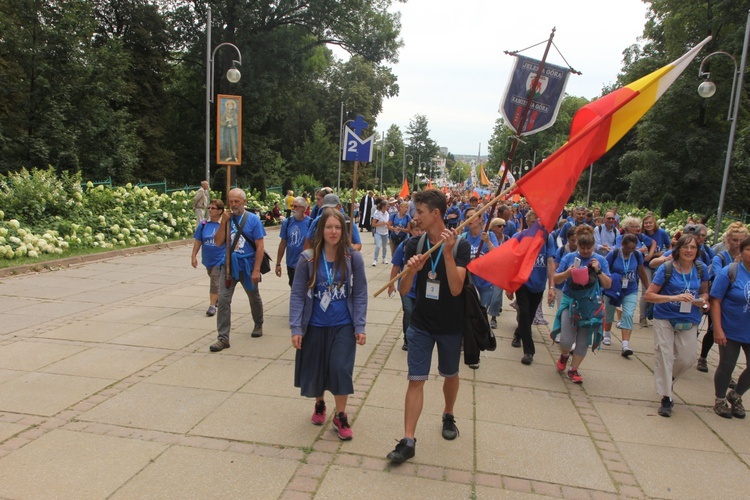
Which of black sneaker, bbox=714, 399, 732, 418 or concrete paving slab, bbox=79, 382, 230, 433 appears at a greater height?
black sneaker, bbox=714, 399, 732, 418

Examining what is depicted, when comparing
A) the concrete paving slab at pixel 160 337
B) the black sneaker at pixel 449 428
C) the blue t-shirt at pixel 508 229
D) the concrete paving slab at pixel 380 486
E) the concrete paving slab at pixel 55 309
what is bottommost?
the concrete paving slab at pixel 55 309

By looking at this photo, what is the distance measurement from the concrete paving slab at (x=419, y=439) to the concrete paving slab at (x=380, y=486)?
22 cm

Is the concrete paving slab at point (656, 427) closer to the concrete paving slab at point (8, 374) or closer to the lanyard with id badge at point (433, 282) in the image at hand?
the lanyard with id badge at point (433, 282)

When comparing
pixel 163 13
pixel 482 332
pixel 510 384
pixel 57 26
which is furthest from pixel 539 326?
pixel 163 13

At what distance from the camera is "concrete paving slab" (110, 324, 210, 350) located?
643cm

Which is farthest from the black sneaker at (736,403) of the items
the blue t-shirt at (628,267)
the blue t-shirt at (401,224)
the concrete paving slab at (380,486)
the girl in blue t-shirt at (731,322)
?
the blue t-shirt at (401,224)

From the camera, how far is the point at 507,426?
4.52 m

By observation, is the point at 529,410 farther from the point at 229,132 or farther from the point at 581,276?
the point at 229,132

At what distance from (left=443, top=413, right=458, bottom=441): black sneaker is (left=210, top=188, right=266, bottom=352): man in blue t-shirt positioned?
10.3 feet

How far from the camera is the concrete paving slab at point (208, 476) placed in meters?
3.32

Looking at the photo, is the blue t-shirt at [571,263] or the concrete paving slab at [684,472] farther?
the blue t-shirt at [571,263]

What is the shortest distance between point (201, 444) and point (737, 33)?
104ft

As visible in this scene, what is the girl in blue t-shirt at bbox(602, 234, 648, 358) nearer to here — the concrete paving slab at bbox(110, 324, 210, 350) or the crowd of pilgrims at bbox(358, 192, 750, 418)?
the crowd of pilgrims at bbox(358, 192, 750, 418)

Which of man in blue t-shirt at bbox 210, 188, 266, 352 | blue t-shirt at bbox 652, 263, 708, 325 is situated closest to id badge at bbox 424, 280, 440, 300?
blue t-shirt at bbox 652, 263, 708, 325
